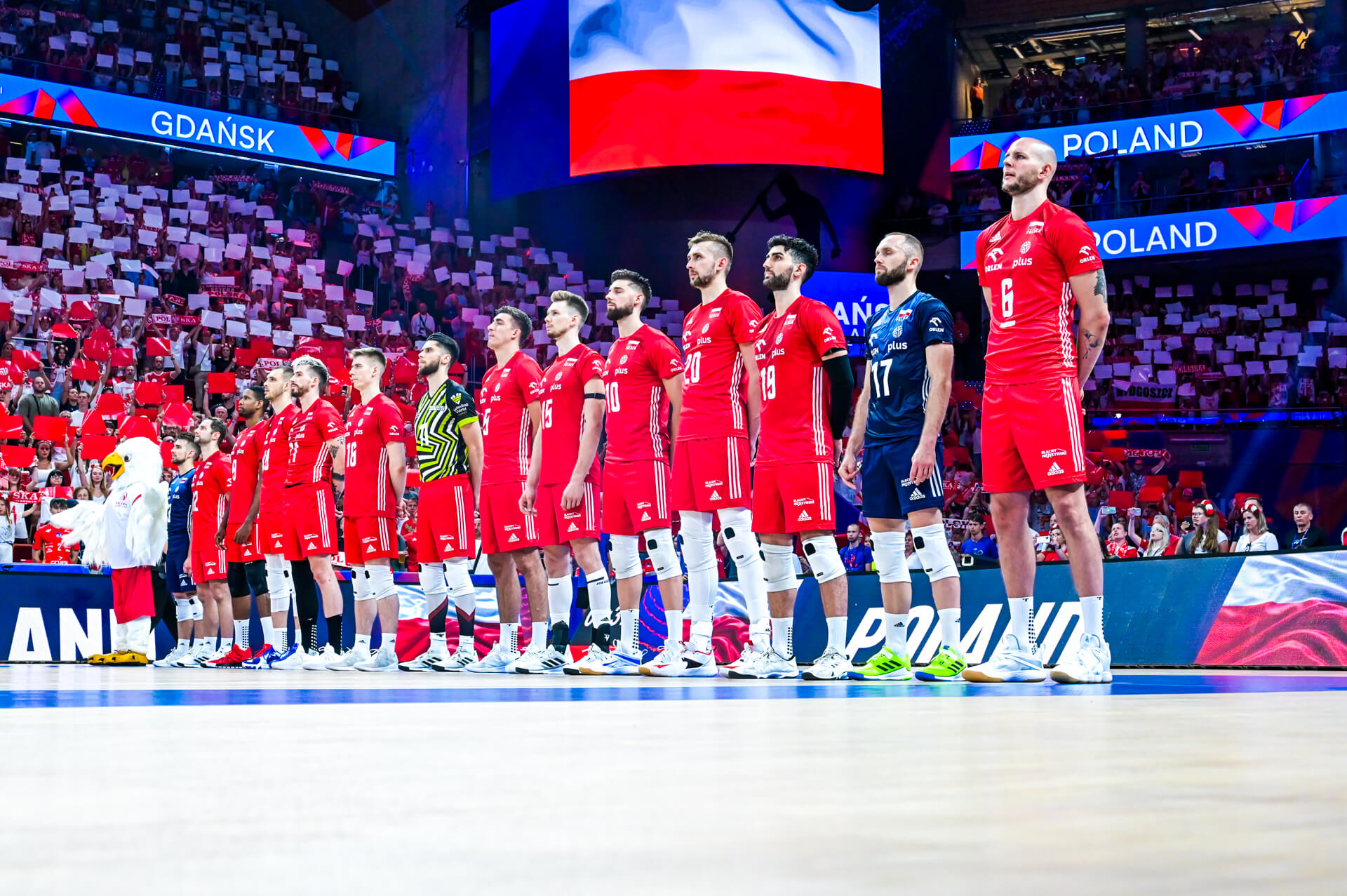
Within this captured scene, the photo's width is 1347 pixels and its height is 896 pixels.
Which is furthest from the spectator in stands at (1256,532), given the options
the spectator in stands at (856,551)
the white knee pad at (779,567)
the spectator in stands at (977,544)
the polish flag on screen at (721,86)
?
Result: the polish flag on screen at (721,86)

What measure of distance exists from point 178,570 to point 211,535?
736 mm

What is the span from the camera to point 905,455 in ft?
17.8

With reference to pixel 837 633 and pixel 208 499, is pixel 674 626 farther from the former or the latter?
pixel 208 499

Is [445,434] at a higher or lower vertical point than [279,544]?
higher

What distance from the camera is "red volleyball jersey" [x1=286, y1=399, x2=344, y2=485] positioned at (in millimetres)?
8398

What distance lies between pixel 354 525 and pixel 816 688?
13.8ft

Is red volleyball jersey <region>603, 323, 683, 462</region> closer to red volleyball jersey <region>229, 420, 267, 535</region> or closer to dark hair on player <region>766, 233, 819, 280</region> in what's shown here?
dark hair on player <region>766, 233, 819, 280</region>

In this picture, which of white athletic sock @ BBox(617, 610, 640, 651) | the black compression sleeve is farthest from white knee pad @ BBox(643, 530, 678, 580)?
the black compression sleeve

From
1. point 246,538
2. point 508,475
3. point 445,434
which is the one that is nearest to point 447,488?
point 445,434

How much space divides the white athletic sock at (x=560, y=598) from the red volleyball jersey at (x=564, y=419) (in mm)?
513

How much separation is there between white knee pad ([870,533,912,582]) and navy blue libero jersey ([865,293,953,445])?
387mm

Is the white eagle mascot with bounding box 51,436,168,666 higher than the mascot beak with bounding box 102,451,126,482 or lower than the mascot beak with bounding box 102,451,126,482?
lower

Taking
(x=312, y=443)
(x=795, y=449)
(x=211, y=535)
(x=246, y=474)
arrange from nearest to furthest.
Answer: (x=795, y=449), (x=312, y=443), (x=246, y=474), (x=211, y=535)

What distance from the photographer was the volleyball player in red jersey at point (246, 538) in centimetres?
901
